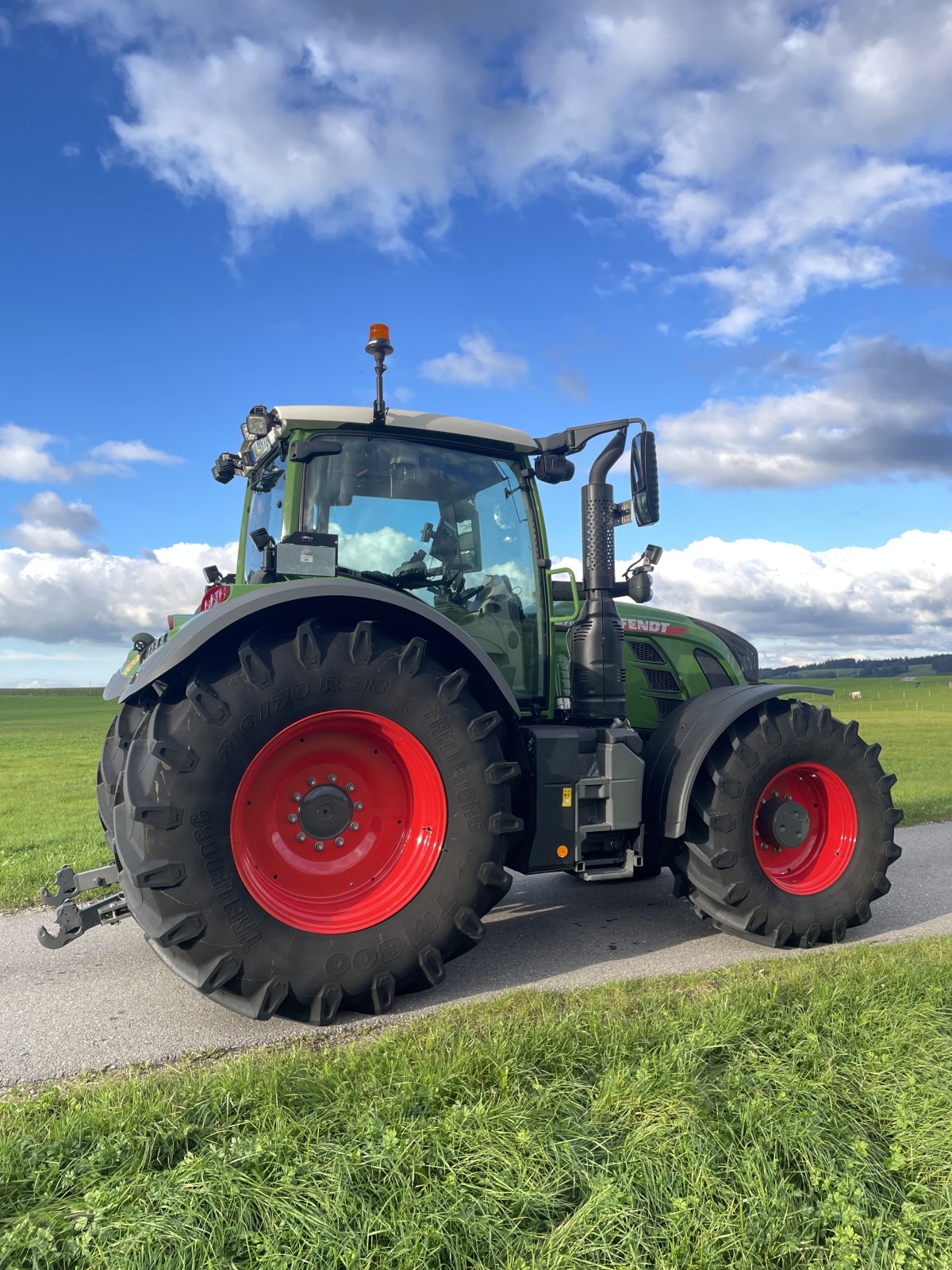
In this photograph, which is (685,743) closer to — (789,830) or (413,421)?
(789,830)

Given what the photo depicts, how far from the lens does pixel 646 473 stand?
15.5ft

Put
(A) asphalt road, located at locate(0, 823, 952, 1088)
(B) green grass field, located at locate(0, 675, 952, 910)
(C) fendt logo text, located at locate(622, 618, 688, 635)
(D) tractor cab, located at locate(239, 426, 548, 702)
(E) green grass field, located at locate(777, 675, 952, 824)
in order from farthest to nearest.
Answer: (E) green grass field, located at locate(777, 675, 952, 824)
(B) green grass field, located at locate(0, 675, 952, 910)
(C) fendt logo text, located at locate(622, 618, 688, 635)
(D) tractor cab, located at locate(239, 426, 548, 702)
(A) asphalt road, located at locate(0, 823, 952, 1088)

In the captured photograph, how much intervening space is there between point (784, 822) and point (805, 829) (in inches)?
5.4

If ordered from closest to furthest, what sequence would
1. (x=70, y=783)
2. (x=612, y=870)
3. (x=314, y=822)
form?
(x=314, y=822) < (x=612, y=870) < (x=70, y=783)

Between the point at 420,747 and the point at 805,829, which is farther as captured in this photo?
the point at 805,829

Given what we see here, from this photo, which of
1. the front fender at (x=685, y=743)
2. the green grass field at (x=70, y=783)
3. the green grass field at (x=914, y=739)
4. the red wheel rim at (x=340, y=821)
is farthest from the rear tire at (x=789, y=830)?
the red wheel rim at (x=340, y=821)

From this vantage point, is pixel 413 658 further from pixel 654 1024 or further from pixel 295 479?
pixel 654 1024

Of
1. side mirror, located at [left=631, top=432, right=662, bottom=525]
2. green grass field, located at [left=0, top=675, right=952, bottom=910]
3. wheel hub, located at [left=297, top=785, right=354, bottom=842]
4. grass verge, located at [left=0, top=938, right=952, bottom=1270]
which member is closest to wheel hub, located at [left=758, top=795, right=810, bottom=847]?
green grass field, located at [left=0, top=675, right=952, bottom=910]

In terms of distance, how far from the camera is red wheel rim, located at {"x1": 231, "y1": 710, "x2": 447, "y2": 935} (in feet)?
12.7

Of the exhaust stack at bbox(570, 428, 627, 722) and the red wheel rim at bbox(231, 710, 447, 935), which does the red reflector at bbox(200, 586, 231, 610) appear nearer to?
the red wheel rim at bbox(231, 710, 447, 935)

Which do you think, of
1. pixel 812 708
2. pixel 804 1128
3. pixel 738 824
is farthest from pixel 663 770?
pixel 804 1128

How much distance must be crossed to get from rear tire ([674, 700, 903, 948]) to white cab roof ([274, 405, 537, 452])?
6.85 feet

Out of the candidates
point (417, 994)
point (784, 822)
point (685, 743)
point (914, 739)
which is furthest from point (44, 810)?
point (914, 739)

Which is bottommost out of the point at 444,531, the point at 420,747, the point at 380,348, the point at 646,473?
the point at 420,747
